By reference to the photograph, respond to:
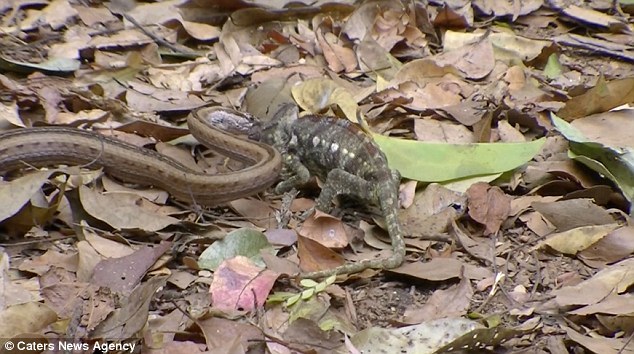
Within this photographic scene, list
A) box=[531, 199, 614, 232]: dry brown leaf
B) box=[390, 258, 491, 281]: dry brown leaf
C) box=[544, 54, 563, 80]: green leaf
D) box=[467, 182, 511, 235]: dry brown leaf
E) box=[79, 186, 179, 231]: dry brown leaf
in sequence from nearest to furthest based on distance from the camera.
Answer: box=[390, 258, 491, 281]: dry brown leaf < box=[79, 186, 179, 231]: dry brown leaf < box=[531, 199, 614, 232]: dry brown leaf < box=[467, 182, 511, 235]: dry brown leaf < box=[544, 54, 563, 80]: green leaf

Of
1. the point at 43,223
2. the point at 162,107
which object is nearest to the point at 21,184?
the point at 43,223

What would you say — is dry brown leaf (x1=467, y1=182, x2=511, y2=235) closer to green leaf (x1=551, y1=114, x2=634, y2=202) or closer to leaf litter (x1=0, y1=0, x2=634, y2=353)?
leaf litter (x1=0, y1=0, x2=634, y2=353)

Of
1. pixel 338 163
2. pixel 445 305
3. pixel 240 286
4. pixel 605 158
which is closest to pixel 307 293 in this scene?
pixel 240 286

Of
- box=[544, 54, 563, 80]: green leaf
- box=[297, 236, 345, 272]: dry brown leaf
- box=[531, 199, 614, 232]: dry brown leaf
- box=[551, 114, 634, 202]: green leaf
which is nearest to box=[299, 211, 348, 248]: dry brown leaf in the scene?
box=[297, 236, 345, 272]: dry brown leaf

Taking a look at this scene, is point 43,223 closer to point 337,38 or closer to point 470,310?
point 470,310

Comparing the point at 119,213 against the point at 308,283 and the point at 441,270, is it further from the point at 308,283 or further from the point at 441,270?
the point at 441,270

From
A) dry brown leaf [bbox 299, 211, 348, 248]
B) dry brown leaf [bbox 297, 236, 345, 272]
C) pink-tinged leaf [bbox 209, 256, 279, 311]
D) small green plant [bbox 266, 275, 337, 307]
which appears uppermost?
pink-tinged leaf [bbox 209, 256, 279, 311]

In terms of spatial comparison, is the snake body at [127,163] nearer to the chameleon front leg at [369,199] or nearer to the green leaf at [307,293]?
the chameleon front leg at [369,199]
